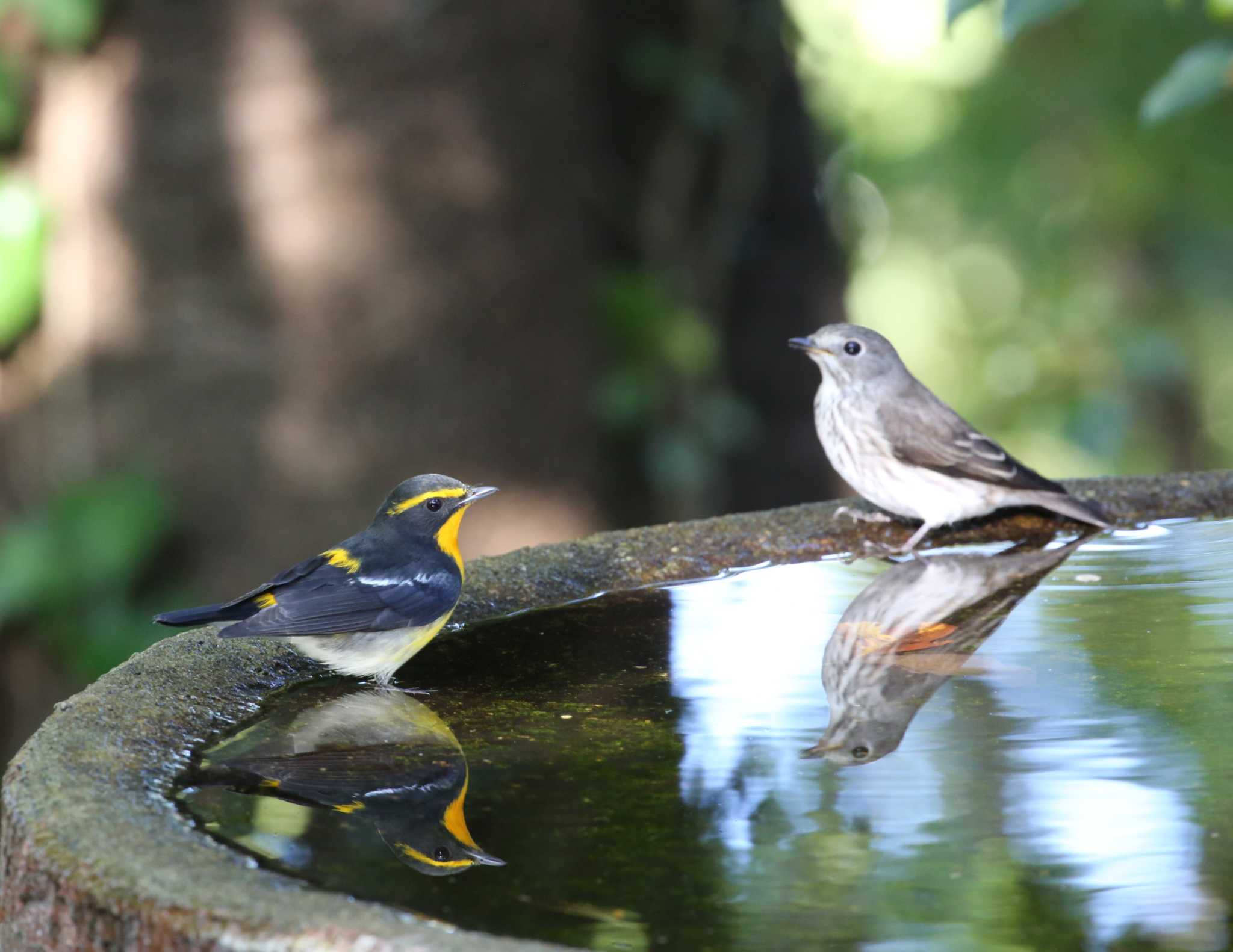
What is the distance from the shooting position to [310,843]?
1698mm

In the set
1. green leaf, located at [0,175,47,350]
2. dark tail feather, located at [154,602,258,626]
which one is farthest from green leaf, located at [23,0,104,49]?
dark tail feather, located at [154,602,258,626]

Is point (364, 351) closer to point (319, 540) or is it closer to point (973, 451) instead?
point (319, 540)

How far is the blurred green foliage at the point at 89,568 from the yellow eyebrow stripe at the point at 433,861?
404 cm

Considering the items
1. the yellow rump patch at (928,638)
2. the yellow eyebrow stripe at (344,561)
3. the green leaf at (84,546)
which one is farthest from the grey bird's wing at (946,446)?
the green leaf at (84,546)

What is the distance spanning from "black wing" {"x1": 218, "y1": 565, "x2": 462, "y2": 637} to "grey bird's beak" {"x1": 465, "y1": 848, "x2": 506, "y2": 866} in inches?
30.4

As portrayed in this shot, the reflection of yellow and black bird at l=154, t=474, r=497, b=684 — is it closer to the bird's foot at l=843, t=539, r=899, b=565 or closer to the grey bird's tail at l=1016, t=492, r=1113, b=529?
the bird's foot at l=843, t=539, r=899, b=565

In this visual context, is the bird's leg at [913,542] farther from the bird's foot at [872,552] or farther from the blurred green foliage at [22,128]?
the blurred green foliage at [22,128]

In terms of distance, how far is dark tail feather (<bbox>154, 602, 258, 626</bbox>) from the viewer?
2.44m

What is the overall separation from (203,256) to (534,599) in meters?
3.05

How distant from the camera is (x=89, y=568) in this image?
18.1 feet

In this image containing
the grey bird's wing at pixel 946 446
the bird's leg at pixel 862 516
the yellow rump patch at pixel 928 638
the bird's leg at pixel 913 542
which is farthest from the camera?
the bird's leg at pixel 862 516

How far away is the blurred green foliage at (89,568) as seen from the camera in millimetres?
5473

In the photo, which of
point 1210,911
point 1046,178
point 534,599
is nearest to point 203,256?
point 534,599

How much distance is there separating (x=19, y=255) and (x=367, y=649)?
150 inches
